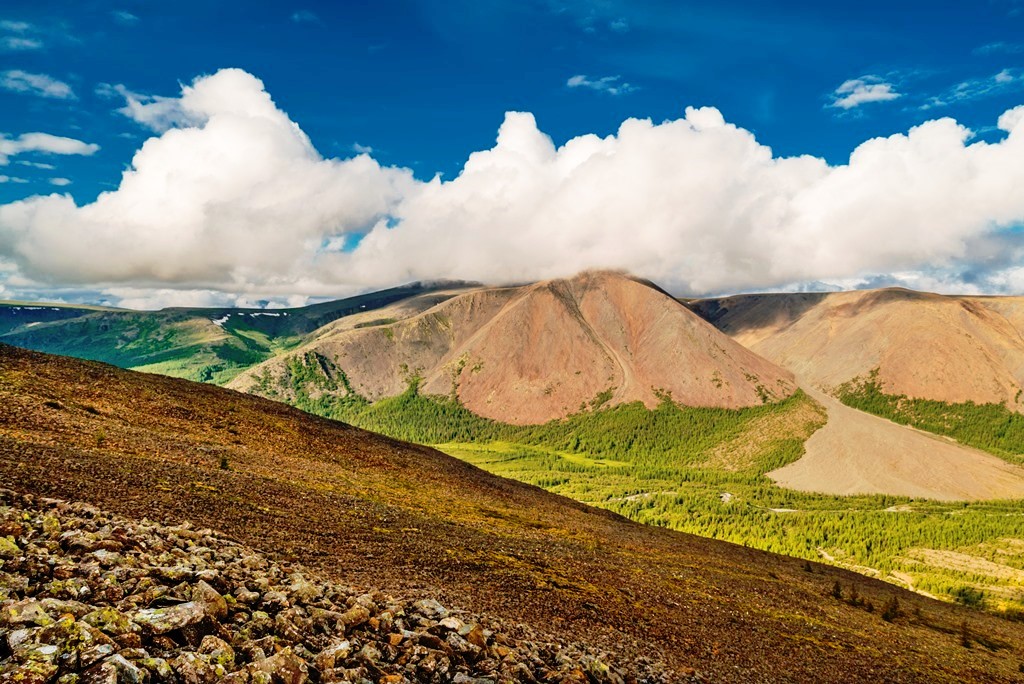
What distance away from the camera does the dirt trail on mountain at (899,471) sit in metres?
162

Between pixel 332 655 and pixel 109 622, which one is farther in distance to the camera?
pixel 332 655

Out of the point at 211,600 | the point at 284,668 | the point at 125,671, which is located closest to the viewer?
the point at 125,671

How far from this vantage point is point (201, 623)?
10.3 metres

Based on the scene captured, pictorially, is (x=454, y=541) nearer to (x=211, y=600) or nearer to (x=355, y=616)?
(x=355, y=616)

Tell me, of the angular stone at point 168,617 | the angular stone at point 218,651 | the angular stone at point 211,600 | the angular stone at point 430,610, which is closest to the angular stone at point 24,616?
the angular stone at point 168,617

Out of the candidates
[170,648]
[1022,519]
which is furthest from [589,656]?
[1022,519]

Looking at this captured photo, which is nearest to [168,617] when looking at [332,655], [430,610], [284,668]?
[284,668]

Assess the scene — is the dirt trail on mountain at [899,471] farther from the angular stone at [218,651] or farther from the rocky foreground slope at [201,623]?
the angular stone at [218,651]

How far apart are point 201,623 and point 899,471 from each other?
216 meters

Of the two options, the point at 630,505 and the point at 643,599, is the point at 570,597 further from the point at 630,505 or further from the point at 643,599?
the point at 630,505

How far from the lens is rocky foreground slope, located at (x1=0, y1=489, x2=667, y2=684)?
8.36 metres

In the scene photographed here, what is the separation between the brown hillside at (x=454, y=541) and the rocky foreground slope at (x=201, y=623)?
488cm

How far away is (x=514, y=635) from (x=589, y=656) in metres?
2.79

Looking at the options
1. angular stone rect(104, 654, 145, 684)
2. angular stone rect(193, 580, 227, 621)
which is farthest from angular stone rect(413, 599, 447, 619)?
A: angular stone rect(104, 654, 145, 684)
